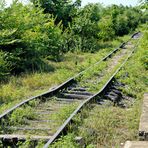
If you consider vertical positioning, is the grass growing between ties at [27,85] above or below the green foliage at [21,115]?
above

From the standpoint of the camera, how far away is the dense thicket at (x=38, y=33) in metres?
13.7

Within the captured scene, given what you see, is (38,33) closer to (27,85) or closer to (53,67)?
(53,67)

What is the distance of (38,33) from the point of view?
16.6 meters

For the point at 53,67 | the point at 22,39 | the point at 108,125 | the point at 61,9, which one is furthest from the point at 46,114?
the point at 61,9

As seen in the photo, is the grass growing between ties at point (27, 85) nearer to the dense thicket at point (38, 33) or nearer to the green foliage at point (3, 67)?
the green foliage at point (3, 67)

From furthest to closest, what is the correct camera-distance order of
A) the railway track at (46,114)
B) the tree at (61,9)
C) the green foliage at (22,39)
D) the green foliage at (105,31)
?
the green foliage at (105,31), the tree at (61,9), the green foliage at (22,39), the railway track at (46,114)

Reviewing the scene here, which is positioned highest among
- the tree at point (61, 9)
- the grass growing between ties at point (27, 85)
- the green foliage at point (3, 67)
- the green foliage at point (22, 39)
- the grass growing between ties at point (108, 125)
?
the tree at point (61, 9)

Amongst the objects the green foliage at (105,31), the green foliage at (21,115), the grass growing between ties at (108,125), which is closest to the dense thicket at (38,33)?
the green foliage at (21,115)

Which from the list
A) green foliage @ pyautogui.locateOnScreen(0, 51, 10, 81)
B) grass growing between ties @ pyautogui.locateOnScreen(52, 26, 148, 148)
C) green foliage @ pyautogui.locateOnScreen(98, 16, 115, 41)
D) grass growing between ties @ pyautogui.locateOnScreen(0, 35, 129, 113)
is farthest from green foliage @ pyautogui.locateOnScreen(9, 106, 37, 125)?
green foliage @ pyautogui.locateOnScreen(98, 16, 115, 41)

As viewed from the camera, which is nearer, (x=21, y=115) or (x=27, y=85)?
(x=21, y=115)

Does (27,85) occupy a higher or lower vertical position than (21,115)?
higher

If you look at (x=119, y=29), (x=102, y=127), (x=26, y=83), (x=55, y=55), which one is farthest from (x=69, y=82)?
(x=119, y=29)

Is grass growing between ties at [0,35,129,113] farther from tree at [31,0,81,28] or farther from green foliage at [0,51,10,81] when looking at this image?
tree at [31,0,81,28]

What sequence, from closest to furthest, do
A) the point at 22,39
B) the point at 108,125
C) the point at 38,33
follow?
the point at 108,125
the point at 22,39
the point at 38,33
